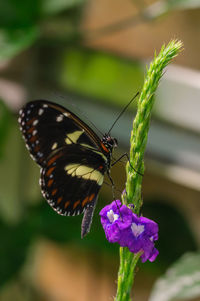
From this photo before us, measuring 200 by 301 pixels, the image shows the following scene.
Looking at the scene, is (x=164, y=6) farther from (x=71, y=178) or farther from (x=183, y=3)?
(x=71, y=178)

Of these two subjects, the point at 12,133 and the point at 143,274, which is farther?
the point at 12,133

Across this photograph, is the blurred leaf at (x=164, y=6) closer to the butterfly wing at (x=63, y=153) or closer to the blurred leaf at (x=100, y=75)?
the blurred leaf at (x=100, y=75)

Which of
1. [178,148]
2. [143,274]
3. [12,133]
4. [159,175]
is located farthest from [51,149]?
[12,133]

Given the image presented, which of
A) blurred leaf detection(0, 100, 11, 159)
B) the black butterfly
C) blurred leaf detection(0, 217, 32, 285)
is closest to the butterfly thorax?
the black butterfly

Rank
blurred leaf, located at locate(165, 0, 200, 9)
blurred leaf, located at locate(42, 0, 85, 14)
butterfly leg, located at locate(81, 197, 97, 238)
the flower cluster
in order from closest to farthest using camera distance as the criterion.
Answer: the flower cluster < butterfly leg, located at locate(81, 197, 97, 238) < blurred leaf, located at locate(165, 0, 200, 9) < blurred leaf, located at locate(42, 0, 85, 14)

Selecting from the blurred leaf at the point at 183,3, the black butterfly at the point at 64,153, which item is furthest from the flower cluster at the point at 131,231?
the blurred leaf at the point at 183,3

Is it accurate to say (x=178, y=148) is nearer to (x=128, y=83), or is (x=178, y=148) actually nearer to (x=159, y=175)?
(x=159, y=175)

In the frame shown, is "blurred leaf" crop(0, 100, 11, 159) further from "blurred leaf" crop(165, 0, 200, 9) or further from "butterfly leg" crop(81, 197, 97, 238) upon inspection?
"butterfly leg" crop(81, 197, 97, 238)
